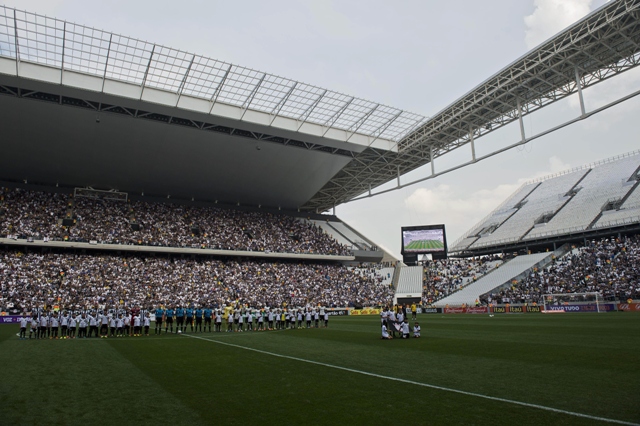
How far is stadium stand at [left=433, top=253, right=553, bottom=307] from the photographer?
4691 cm

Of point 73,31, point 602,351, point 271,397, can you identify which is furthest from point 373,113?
point 271,397

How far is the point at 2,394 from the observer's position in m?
7.84

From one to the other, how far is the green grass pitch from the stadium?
0.28 metres

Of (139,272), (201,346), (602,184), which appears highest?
(602,184)

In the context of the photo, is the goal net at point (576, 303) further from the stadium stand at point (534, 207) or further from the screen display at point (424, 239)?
the screen display at point (424, 239)

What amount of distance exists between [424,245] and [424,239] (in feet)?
2.60

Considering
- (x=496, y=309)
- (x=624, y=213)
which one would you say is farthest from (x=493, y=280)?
(x=624, y=213)

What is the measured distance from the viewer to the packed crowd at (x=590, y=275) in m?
36.4

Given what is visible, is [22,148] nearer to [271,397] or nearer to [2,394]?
[2,394]

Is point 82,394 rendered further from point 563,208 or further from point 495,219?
point 495,219

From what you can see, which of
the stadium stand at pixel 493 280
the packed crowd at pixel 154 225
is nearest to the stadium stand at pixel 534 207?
the stadium stand at pixel 493 280

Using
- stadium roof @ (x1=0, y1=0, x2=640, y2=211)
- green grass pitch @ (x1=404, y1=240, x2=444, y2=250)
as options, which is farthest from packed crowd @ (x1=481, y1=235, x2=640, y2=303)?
stadium roof @ (x1=0, y1=0, x2=640, y2=211)

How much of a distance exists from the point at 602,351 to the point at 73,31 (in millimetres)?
31221

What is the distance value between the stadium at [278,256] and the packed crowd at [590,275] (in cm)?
24
